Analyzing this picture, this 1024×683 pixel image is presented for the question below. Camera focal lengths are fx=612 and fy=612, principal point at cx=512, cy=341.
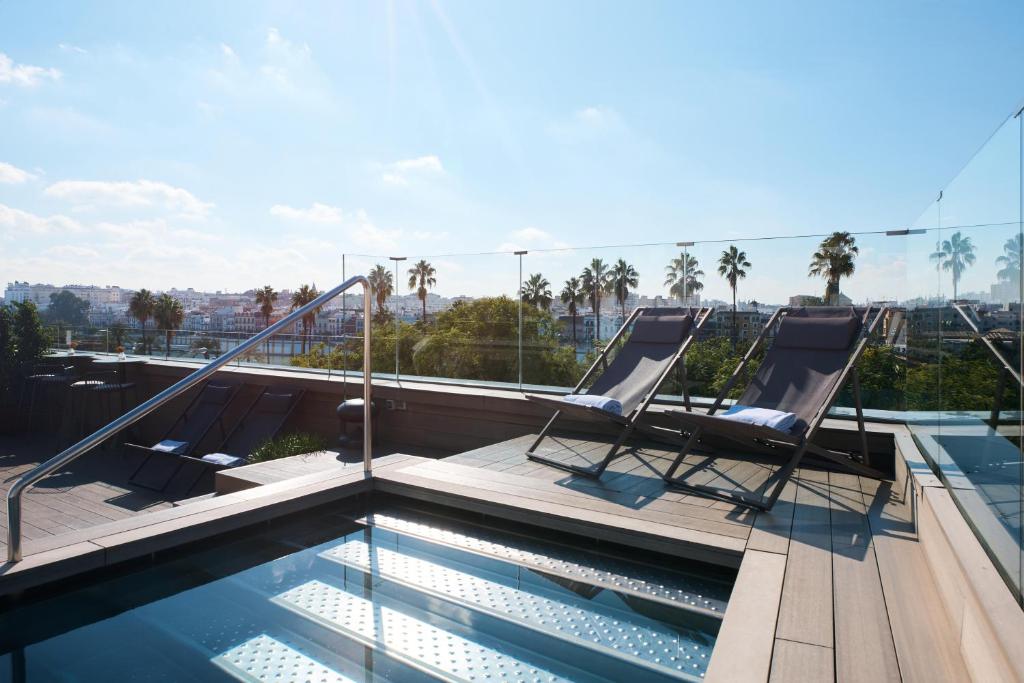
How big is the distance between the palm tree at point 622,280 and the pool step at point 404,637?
11.2 ft

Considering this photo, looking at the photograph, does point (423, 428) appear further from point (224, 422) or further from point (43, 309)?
point (43, 309)

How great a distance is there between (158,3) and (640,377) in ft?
21.2

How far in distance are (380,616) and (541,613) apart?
0.56m

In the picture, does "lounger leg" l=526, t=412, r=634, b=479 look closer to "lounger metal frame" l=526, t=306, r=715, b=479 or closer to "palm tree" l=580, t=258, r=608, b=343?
"lounger metal frame" l=526, t=306, r=715, b=479

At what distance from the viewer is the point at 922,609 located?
6.20 ft

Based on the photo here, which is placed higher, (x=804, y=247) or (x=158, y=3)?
(x=158, y=3)

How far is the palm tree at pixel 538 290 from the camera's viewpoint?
569cm

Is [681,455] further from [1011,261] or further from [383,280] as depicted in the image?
[383,280]

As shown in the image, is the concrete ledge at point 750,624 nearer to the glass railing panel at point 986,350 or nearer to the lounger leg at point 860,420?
the glass railing panel at point 986,350

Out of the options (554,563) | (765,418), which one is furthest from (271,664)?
(765,418)

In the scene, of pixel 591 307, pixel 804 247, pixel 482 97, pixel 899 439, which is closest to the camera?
pixel 899 439

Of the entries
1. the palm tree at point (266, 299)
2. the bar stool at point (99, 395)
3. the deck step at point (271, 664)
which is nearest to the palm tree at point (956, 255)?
the deck step at point (271, 664)

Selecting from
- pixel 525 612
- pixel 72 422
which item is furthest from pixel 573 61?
pixel 72 422

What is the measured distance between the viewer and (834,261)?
4.29 metres
